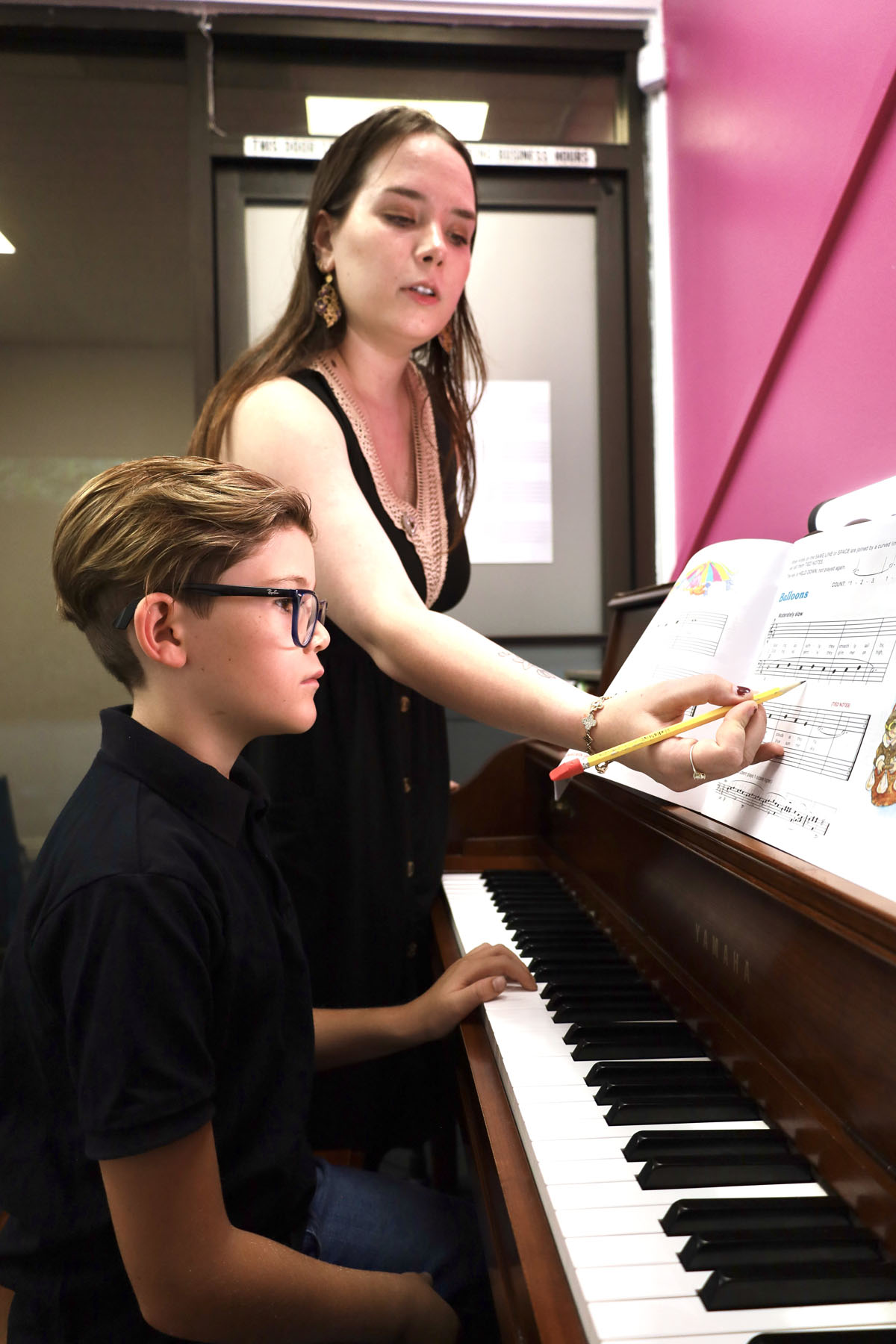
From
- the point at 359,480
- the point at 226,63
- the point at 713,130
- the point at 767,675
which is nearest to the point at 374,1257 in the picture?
the point at 767,675

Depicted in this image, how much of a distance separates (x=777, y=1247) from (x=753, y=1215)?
37 millimetres

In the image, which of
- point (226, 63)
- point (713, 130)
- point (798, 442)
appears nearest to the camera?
point (798, 442)

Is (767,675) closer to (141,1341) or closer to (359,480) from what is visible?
(359,480)

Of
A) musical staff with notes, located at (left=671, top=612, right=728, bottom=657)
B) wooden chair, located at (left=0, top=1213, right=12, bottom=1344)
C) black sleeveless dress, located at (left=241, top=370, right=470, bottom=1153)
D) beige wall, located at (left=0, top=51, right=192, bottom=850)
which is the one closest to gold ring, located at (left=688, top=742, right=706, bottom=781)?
musical staff with notes, located at (left=671, top=612, right=728, bottom=657)

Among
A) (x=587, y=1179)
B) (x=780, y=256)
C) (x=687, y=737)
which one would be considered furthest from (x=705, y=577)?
(x=780, y=256)

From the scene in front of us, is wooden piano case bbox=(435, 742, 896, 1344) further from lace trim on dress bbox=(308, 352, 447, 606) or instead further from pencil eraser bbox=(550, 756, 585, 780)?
lace trim on dress bbox=(308, 352, 447, 606)

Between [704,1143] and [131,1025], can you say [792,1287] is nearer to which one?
[704,1143]

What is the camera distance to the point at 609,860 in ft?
4.31

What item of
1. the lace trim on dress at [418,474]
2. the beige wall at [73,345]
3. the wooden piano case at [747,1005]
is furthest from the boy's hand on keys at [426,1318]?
the beige wall at [73,345]

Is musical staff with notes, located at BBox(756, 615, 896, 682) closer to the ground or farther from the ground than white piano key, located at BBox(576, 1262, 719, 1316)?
farther from the ground

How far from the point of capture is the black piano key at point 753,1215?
661 mm

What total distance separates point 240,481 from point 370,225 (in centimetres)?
63

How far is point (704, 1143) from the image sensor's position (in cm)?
77

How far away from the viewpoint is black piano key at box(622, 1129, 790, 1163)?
76cm
